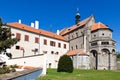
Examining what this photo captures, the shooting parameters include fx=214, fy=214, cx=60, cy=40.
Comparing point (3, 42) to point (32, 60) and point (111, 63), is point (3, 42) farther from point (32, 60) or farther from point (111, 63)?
point (111, 63)

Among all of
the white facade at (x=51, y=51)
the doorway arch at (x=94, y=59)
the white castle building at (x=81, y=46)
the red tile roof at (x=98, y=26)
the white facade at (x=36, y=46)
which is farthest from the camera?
the red tile roof at (x=98, y=26)

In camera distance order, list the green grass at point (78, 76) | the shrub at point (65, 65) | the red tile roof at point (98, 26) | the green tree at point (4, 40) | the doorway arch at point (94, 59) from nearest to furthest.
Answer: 1. the green tree at point (4, 40)
2. the green grass at point (78, 76)
3. the shrub at point (65, 65)
4. the doorway arch at point (94, 59)
5. the red tile roof at point (98, 26)

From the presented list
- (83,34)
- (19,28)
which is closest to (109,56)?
(83,34)

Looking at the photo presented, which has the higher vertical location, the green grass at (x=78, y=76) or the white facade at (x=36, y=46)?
the white facade at (x=36, y=46)

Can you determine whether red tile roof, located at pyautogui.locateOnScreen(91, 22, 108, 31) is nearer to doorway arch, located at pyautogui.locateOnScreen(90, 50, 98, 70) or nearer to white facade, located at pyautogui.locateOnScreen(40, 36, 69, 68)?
doorway arch, located at pyautogui.locateOnScreen(90, 50, 98, 70)

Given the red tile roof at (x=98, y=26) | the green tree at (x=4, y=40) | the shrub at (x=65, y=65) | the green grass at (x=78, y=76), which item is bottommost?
the green grass at (x=78, y=76)

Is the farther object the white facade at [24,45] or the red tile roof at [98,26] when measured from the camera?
the red tile roof at [98,26]

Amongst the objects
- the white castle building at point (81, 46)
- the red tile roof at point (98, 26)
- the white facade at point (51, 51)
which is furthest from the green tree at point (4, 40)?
the red tile roof at point (98, 26)

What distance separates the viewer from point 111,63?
5269cm

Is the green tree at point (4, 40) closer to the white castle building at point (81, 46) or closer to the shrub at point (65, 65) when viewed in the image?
the shrub at point (65, 65)

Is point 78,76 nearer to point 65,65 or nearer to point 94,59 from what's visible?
point 65,65

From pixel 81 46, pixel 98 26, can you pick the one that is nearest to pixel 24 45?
pixel 81 46

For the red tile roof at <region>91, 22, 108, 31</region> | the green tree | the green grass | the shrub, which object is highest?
the red tile roof at <region>91, 22, 108, 31</region>

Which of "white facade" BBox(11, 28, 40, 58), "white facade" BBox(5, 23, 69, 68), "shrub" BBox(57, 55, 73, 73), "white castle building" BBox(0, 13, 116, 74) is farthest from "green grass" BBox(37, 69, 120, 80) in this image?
"white castle building" BBox(0, 13, 116, 74)
